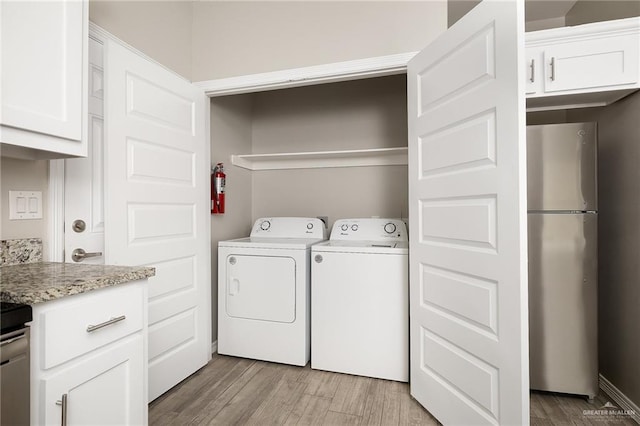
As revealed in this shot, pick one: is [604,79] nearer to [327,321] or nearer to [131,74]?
[327,321]

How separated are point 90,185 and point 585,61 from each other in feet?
8.81

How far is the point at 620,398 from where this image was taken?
189cm

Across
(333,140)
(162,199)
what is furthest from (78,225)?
(333,140)

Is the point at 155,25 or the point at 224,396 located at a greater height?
the point at 155,25

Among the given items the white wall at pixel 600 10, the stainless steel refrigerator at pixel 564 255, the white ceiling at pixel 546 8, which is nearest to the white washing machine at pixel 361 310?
the stainless steel refrigerator at pixel 564 255

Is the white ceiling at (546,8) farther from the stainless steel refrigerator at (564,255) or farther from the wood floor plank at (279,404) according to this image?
the wood floor plank at (279,404)

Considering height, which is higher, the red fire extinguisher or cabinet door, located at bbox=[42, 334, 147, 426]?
the red fire extinguisher

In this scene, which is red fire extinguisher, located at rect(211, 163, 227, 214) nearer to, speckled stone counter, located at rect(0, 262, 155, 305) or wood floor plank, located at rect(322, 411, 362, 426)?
speckled stone counter, located at rect(0, 262, 155, 305)

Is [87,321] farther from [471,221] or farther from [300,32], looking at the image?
[300,32]

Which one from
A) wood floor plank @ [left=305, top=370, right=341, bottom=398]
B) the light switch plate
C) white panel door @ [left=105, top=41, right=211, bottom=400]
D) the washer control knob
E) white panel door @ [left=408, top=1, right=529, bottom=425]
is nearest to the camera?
white panel door @ [left=408, top=1, right=529, bottom=425]

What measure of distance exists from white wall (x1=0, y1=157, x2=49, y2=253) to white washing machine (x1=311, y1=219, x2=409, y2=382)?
150 centimetres

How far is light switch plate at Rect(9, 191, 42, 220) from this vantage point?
140 centimetres

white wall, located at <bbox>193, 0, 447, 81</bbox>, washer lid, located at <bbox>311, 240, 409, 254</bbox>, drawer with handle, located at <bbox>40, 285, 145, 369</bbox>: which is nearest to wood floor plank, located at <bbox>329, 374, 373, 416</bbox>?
washer lid, located at <bbox>311, 240, 409, 254</bbox>

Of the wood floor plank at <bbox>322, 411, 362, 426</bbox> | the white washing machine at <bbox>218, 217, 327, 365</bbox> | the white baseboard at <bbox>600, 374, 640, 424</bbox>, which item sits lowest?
the wood floor plank at <bbox>322, 411, 362, 426</bbox>
